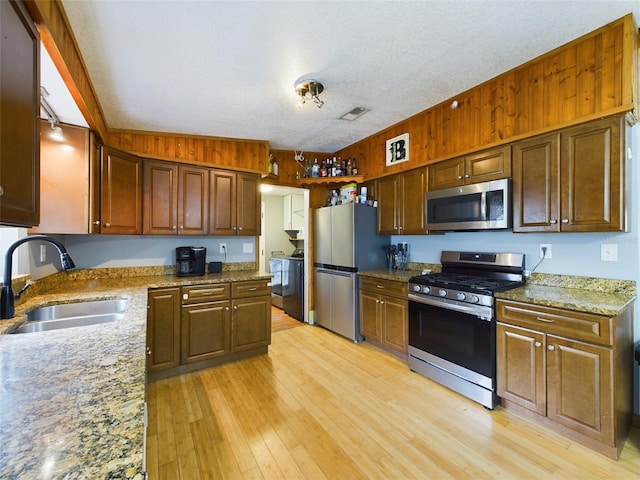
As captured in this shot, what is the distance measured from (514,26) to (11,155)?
8.43 ft

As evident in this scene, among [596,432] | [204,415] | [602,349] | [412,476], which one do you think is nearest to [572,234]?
[602,349]

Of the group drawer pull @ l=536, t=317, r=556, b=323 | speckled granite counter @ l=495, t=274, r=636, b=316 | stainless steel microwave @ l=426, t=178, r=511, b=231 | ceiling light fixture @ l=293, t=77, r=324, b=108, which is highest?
ceiling light fixture @ l=293, t=77, r=324, b=108

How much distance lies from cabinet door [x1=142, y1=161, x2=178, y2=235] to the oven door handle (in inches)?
101

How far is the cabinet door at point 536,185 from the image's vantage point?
2057 mm

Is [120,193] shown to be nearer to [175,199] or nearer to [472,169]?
[175,199]

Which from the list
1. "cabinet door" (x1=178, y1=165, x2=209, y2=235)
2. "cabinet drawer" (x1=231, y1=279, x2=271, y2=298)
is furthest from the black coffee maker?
"cabinet drawer" (x1=231, y1=279, x2=271, y2=298)

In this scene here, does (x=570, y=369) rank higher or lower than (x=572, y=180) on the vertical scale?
lower

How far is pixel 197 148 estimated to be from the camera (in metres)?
3.20

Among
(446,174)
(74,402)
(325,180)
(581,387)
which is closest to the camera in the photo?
(74,402)

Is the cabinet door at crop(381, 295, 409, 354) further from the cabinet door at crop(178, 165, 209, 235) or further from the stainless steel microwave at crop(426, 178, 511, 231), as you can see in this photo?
the cabinet door at crop(178, 165, 209, 235)

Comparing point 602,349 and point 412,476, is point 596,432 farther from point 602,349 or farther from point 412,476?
point 412,476

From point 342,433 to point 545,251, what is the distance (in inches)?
83.0

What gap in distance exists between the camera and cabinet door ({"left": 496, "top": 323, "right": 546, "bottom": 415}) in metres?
1.91

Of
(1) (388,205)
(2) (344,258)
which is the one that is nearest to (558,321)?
(1) (388,205)
